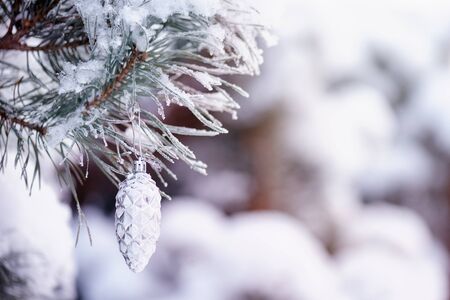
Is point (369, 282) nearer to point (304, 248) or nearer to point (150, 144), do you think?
point (304, 248)

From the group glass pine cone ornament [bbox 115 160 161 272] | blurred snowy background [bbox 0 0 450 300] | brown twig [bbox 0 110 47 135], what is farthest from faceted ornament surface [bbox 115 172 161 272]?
blurred snowy background [bbox 0 0 450 300]

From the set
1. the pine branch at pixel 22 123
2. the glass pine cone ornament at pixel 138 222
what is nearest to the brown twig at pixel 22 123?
the pine branch at pixel 22 123

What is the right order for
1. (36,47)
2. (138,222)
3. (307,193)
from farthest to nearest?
1. (307,193)
2. (36,47)
3. (138,222)

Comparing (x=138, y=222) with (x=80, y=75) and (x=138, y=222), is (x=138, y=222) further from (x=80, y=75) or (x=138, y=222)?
(x=80, y=75)

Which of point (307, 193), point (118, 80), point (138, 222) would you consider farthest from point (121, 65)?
point (307, 193)

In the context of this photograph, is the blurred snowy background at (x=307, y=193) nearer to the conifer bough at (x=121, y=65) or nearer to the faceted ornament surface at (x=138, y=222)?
the conifer bough at (x=121, y=65)

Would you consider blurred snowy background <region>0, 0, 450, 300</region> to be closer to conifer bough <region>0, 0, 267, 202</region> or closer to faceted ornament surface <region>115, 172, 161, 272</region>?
conifer bough <region>0, 0, 267, 202</region>

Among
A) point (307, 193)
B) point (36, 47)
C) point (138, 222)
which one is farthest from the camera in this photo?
point (307, 193)

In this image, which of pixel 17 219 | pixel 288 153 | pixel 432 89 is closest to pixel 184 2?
pixel 17 219
